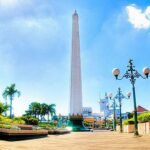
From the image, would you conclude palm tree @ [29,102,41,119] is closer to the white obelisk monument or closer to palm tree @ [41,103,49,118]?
palm tree @ [41,103,49,118]

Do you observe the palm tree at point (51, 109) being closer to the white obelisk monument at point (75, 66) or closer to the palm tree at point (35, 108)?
the palm tree at point (35, 108)

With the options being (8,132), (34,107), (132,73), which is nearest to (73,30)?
(132,73)

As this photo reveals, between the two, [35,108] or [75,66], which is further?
[35,108]

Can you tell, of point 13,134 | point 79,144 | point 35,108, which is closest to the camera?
point 79,144

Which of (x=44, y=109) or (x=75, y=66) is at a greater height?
(x=75, y=66)

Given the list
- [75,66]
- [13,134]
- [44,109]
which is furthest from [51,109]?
[13,134]

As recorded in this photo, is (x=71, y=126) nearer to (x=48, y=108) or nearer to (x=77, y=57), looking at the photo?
(x=77, y=57)

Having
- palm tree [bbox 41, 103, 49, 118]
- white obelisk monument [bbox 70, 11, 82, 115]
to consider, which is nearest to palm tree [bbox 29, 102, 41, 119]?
palm tree [bbox 41, 103, 49, 118]

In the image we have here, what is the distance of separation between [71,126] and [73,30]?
20763 mm

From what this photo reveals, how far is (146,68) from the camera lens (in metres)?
21.0

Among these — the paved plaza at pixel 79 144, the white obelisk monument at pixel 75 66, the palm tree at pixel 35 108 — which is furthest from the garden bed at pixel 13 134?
the palm tree at pixel 35 108

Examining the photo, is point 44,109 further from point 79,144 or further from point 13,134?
→ point 79,144

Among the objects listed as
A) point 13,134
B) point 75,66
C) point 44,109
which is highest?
point 75,66

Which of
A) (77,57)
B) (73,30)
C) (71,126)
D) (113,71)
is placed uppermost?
(73,30)
